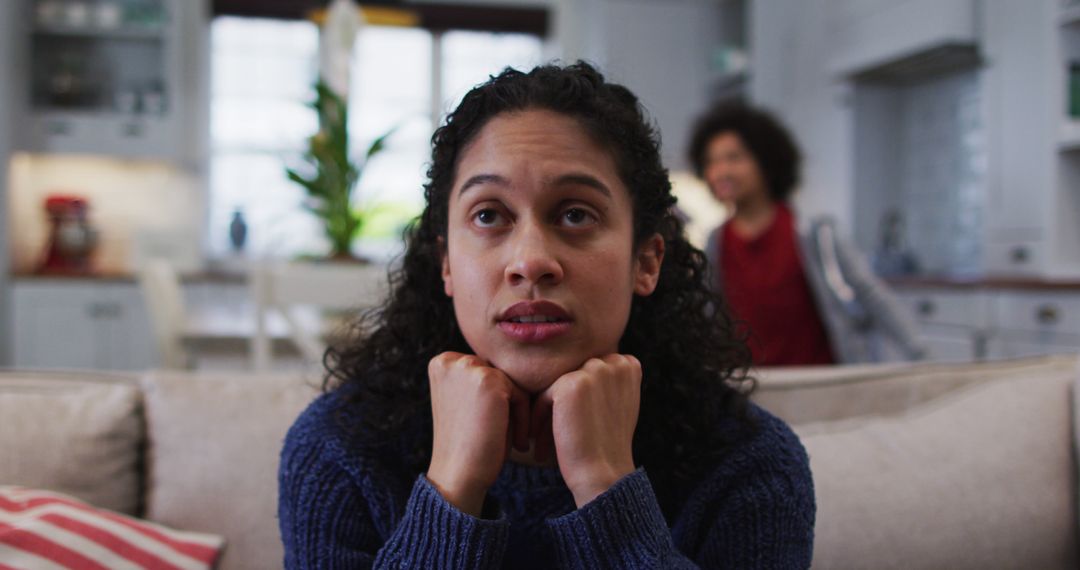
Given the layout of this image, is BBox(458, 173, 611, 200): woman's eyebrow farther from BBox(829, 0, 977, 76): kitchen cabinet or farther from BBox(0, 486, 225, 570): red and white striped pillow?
BBox(829, 0, 977, 76): kitchen cabinet

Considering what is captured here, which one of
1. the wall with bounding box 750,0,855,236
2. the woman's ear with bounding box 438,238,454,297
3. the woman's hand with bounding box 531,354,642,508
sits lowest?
the woman's hand with bounding box 531,354,642,508

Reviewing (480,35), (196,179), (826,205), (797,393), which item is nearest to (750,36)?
(826,205)

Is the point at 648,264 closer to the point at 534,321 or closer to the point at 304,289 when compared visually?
the point at 534,321

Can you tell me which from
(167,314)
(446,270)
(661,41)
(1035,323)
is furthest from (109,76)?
(446,270)

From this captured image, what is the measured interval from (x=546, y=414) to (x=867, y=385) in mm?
800

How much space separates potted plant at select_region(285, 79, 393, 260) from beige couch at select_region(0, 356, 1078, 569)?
1.37m

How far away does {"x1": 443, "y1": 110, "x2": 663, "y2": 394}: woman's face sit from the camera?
2.77ft

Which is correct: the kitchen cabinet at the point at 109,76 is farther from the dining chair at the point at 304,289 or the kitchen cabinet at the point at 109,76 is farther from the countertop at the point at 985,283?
the countertop at the point at 985,283

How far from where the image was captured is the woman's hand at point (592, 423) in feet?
2.75

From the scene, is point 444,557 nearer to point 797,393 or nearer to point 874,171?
point 797,393

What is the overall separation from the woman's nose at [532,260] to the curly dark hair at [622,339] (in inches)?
5.2

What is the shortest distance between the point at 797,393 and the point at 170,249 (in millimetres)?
4862

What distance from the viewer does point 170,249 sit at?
215 inches

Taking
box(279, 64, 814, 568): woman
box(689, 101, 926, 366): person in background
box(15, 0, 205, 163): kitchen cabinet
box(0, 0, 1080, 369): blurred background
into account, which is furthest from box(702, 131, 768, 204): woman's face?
box(15, 0, 205, 163): kitchen cabinet
